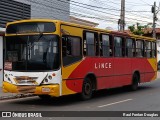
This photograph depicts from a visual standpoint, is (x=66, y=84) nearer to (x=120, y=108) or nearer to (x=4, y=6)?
(x=120, y=108)

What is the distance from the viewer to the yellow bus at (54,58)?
13.5m

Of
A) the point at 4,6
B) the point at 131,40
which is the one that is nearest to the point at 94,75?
the point at 131,40

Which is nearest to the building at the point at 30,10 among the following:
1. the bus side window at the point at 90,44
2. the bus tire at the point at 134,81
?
the bus side window at the point at 90,44

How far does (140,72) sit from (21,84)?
29.0 ft

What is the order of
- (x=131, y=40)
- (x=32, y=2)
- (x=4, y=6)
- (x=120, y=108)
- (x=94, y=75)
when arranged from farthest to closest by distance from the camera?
(x=32, y=2)
(x=4, y=6)
(x=131, y=40)
(x=94, y=75)
(x=120, y=108)

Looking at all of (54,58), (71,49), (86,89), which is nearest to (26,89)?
(54,58)

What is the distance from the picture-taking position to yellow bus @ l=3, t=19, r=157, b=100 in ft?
44.2

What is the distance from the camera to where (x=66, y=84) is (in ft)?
Result: 45.4

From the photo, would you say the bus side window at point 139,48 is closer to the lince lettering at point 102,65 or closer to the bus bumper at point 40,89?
the lince lettering at point 102,65

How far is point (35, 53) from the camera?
13.7m

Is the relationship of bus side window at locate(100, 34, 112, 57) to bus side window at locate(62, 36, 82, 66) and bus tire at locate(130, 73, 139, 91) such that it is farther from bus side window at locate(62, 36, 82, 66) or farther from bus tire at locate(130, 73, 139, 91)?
bus tire at locate(130, 73, 139, 91)

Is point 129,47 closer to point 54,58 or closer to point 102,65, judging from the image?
point 102,65

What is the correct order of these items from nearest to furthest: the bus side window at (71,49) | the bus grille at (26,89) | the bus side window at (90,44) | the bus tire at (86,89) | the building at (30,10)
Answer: the bus grille at (26,89), the bus side window at (71,49), the bus tire at (86,89), the bus side window at (90,44), the building at (30,10)

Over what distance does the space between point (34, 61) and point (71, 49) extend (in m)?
1.51
